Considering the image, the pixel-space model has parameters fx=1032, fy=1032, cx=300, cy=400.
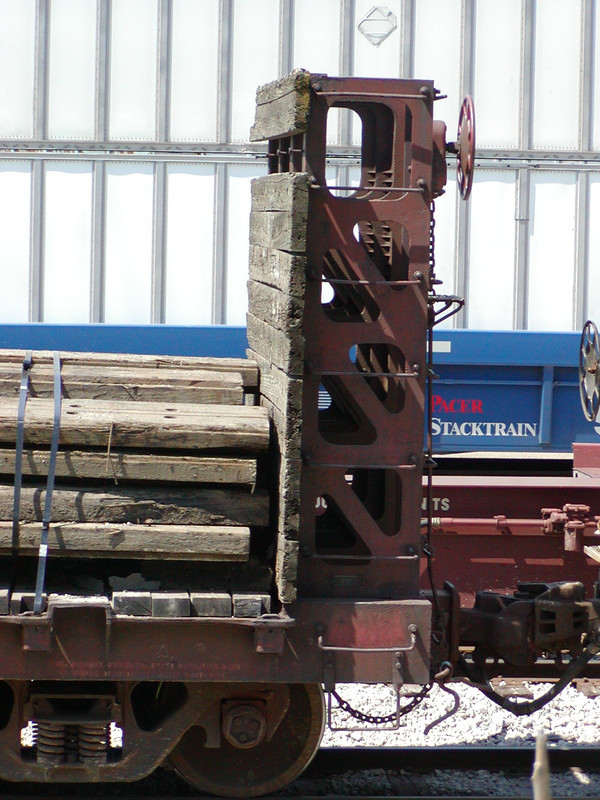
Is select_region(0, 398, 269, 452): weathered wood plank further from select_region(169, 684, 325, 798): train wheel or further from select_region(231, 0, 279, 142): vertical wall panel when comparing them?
select_region(231, 0, 279, 142): vertical wall panel

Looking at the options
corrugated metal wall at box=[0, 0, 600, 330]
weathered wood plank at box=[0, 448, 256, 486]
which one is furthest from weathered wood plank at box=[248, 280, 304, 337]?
corrugated metal wall at box=[0, 0, 600, 330]

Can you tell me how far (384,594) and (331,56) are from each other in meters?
6.56

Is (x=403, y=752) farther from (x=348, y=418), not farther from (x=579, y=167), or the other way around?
(x=579, y=167)

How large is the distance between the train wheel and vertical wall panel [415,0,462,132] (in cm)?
648

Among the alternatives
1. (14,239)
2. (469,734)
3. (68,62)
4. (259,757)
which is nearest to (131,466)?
(259,757)

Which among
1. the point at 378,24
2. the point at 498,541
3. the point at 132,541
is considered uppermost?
the point at 378,24

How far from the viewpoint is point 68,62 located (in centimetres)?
936

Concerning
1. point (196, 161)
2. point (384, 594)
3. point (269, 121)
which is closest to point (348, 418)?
point (384, 594)

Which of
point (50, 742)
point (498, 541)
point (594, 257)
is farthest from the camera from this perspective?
point (594, 257)

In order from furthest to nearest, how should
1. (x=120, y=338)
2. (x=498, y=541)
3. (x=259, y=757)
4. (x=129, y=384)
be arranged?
(x=120, y=338) < (x=498, y=541) < (x=259, y=757) < (x=129, y=384)

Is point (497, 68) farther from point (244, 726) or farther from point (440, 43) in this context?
point (244, 726)

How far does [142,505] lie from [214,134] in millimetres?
6178

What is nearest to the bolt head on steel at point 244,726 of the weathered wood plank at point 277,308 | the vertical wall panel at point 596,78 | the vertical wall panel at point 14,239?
the weathered wood plank at point 277,308

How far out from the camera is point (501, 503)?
22.0 feet
